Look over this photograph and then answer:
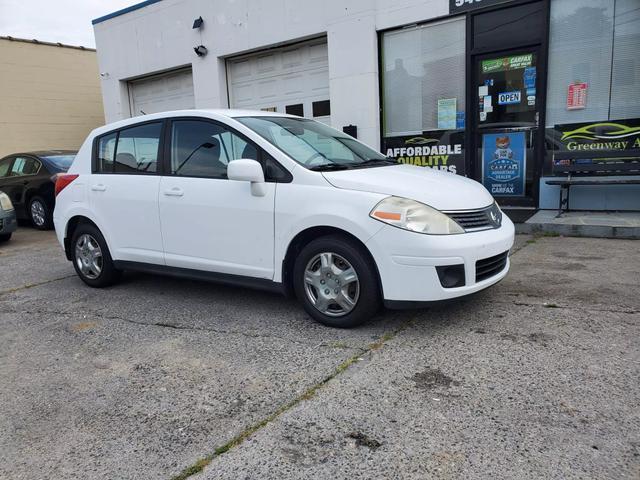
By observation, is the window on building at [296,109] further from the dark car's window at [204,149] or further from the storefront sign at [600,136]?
the dark car's window at [204,149]

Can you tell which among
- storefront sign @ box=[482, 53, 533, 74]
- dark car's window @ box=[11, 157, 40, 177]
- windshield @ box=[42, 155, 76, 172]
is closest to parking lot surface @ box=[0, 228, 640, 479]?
storefront sign @ box=[482, 53, 533, 74]

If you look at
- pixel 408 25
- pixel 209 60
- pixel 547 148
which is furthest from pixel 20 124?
pixel 547 148

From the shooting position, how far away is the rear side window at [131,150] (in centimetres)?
475

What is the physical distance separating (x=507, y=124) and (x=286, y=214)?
5.62 m

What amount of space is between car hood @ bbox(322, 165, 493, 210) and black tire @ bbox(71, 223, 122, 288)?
2632 mm

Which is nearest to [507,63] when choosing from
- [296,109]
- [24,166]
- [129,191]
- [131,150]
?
[296,109]

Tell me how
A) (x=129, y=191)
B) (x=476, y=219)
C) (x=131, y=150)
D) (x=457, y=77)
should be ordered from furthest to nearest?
(x=457, y=77) → (x=131, y=150) → (x=129, y=191) → (x=476, y=219)

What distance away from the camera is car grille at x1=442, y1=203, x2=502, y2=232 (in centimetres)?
361

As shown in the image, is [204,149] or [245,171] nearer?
[245,171]

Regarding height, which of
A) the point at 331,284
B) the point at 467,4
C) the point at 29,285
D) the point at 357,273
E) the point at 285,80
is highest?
the point at 467,4

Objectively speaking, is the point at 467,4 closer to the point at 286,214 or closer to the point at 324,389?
the point at 286,214

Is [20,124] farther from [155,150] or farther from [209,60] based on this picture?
[155,150]

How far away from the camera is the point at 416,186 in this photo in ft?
12.2

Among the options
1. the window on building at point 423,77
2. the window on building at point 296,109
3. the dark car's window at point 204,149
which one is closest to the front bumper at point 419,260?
the dark car's window at point 204,149
